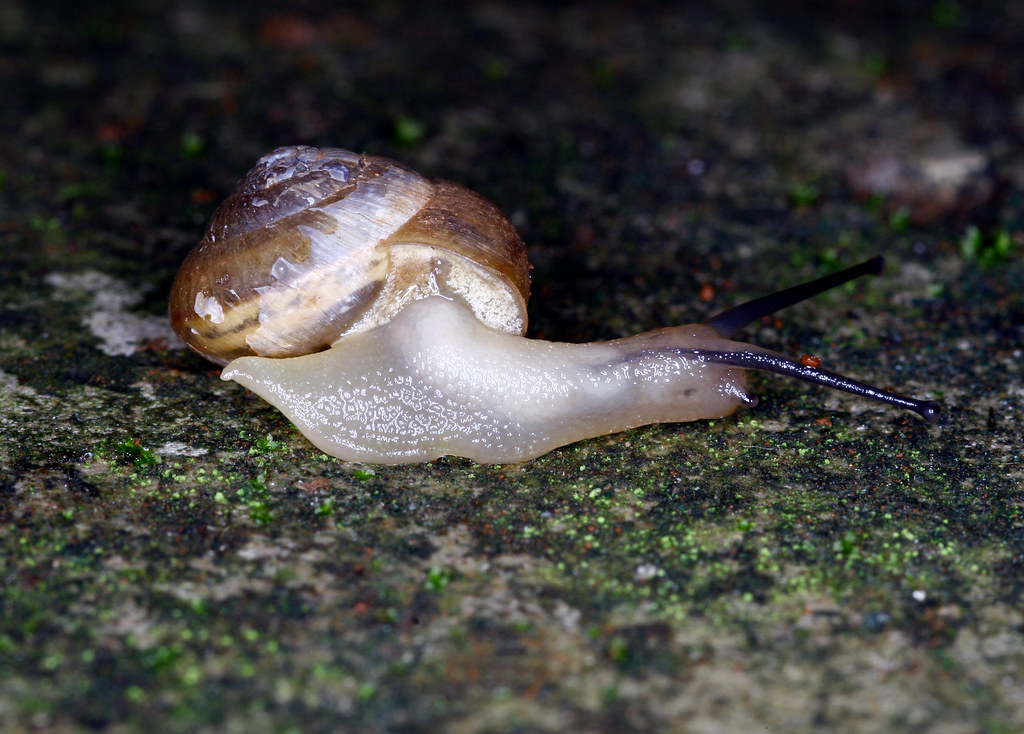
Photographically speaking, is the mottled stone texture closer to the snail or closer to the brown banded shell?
the snail

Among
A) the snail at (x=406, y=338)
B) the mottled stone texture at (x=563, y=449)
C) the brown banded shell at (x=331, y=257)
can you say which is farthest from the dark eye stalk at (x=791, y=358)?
the brown banded shell at (x=331, y=257)

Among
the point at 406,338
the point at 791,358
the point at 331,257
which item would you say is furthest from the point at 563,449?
the point at 331,257

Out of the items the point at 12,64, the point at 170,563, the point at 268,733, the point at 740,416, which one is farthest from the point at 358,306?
the point at 12,64

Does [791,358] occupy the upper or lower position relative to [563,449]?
upper

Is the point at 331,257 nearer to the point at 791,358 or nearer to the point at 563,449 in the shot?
the point at 563,449

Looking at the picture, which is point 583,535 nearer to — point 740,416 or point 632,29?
point 740,416

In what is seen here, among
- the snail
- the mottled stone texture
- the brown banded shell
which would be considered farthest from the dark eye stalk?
the brown banded shell
